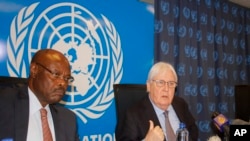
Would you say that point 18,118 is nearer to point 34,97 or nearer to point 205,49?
point 34,97

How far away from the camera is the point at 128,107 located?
229 cm

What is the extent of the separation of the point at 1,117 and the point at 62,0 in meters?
1.98

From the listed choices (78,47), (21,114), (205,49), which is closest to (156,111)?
(21,114)

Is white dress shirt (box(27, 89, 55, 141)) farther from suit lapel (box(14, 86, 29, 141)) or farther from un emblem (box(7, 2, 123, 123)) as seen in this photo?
un emblem (box(7, 2, 123, 123))

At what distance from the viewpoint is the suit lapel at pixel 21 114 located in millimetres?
1486

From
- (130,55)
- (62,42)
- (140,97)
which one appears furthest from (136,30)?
(140,97)

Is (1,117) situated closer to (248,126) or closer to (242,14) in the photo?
(248,126)

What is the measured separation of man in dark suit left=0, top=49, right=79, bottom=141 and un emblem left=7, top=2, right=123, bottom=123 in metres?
1.36

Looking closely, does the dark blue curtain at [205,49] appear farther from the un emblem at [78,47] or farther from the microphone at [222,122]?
the microphone at [222,122]

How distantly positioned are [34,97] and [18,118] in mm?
147

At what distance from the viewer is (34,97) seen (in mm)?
1608

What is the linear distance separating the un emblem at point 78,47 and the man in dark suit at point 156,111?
4.02 ft

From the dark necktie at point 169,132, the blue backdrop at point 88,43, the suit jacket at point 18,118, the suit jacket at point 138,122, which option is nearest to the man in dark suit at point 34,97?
the suit jacket at point 18,118

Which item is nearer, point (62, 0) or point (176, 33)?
point (62, 0)
